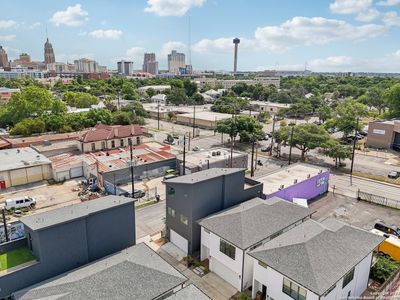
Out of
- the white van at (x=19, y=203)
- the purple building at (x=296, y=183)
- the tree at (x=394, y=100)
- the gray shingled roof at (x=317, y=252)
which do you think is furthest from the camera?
the tree at (x=394, y=100)

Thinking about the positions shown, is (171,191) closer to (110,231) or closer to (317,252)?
(110,231)

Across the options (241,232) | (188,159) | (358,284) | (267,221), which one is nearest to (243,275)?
(241,232)

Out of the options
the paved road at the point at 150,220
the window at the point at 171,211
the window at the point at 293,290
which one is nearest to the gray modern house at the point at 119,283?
the window at the point at 293,290

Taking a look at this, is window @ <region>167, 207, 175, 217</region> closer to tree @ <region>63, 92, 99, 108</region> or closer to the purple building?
the purple building

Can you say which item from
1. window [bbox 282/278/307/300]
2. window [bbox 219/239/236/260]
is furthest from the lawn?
window [bbox 282/278/307/300]

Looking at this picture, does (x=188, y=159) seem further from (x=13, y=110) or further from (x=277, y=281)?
(x=13, y=110)

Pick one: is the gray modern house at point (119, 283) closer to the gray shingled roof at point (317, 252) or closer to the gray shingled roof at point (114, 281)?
the gray shingled roof at point (114, 281)

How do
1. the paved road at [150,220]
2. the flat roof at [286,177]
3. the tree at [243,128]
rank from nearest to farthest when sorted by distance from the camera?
the paved road at [150,220]
the flat roof at [286,177]
the tree at [243,128]

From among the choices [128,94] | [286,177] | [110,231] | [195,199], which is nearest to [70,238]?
[110,231]
